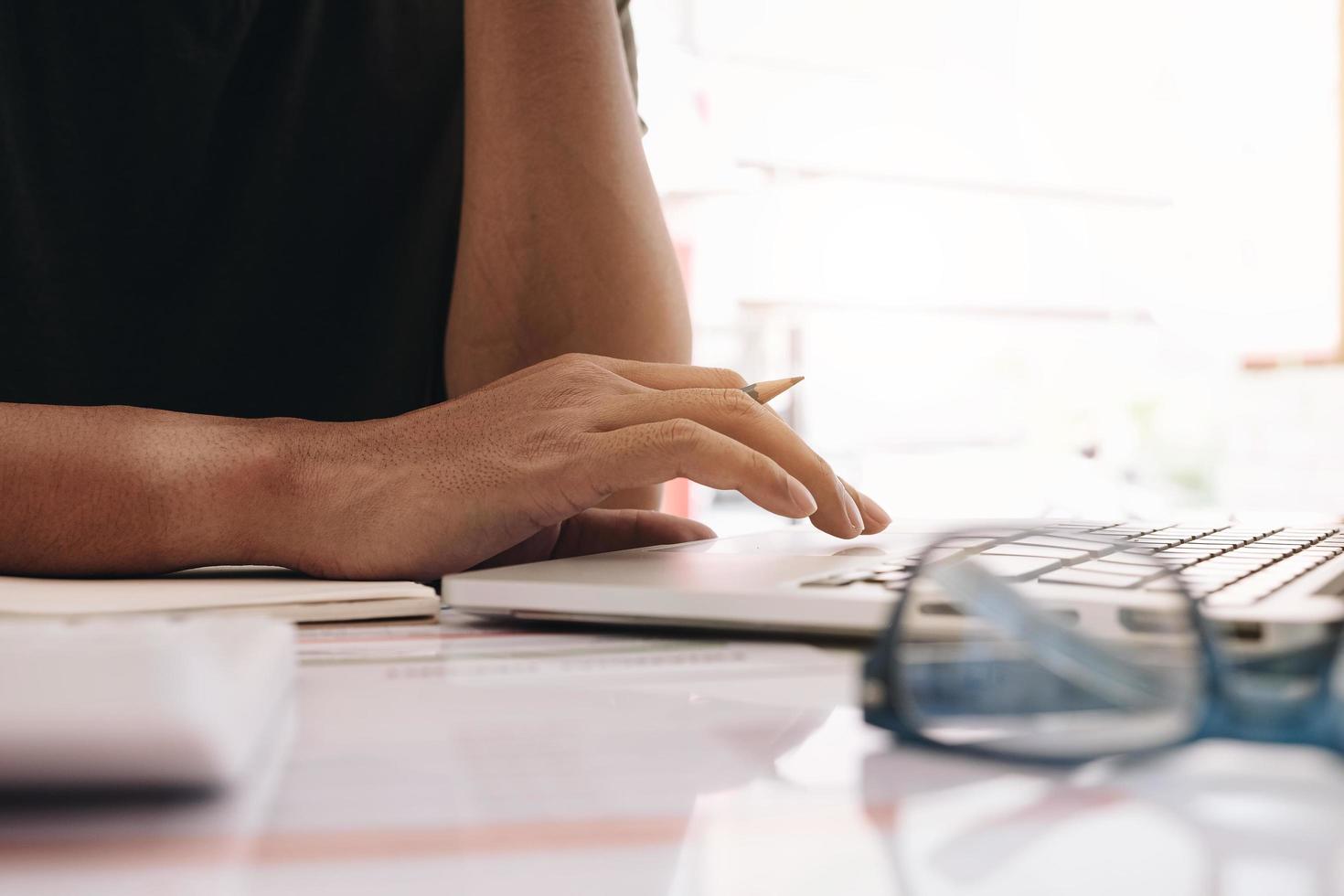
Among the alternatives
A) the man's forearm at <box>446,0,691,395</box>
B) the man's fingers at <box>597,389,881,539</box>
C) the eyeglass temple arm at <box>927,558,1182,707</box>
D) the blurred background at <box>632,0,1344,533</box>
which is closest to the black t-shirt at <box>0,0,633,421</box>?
the man's forearm at <box>446,0,691,395</box>

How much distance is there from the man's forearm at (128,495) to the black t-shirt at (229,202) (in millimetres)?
402

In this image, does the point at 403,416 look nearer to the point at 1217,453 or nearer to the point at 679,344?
the point at 679,344

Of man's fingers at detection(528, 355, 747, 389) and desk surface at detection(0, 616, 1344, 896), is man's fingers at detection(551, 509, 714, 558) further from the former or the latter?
desk surface at detection(0, 616, 1344, 896)

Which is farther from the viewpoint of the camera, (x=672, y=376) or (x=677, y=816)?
(x=672, y=376)

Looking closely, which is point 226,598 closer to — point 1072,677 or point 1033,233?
point 1072,677

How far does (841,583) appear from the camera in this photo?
41 cm

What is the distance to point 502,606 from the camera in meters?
0.44

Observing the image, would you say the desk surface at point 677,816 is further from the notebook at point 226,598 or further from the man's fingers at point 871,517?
the man's fingers at point 871,517

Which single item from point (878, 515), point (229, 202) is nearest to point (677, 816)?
point (878, 515)

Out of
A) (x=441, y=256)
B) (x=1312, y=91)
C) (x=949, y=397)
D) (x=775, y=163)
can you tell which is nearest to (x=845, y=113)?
(x=775, y=163)

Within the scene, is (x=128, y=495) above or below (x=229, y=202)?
below

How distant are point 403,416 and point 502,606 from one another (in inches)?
7.9

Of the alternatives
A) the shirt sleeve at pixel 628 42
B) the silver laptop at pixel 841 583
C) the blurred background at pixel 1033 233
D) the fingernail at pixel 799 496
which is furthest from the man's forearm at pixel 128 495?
the blurred background at pixel 1033 233

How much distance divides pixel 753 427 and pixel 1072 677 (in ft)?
1.05
